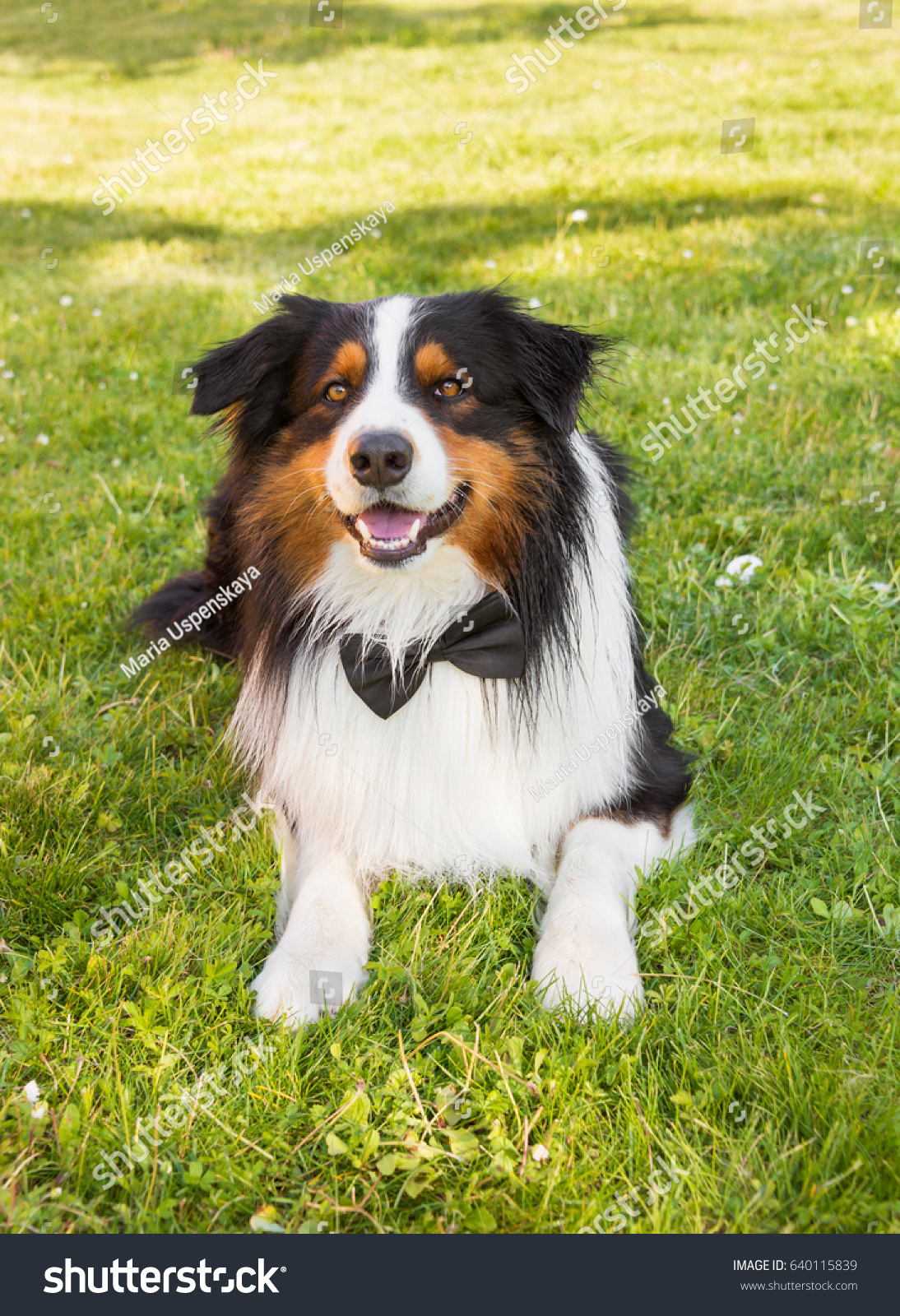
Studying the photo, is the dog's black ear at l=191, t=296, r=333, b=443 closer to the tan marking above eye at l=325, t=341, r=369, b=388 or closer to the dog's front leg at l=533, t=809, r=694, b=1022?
the tan marking above eye at l=325, t=341, r=369, b=388

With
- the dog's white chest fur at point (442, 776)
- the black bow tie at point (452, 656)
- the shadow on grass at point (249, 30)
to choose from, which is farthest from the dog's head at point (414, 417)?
the shadow on grass at point (249, 30)

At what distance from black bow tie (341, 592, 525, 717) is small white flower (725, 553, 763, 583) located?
1705 millimetres

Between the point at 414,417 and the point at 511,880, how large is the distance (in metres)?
1.33

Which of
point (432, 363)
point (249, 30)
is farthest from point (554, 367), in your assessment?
point (249, 30)

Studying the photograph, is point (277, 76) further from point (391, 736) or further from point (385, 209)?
point (391, 736)

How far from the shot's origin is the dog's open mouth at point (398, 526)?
9.09ft

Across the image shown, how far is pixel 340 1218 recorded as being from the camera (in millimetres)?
2088

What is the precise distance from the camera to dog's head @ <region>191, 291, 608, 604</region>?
9.20 ft

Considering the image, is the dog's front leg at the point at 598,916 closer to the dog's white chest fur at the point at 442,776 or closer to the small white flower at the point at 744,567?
the dog's white chest fur at the point at 442,776

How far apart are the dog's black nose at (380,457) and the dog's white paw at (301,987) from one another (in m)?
1.22

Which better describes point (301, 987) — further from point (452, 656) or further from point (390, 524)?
point (390, 524)

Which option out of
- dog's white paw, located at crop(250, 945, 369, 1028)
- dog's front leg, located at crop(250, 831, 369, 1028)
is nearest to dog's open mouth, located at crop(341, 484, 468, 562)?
dog's front leg, located at crop(250, 831, 369, 1028)

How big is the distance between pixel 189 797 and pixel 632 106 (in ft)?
37.7
